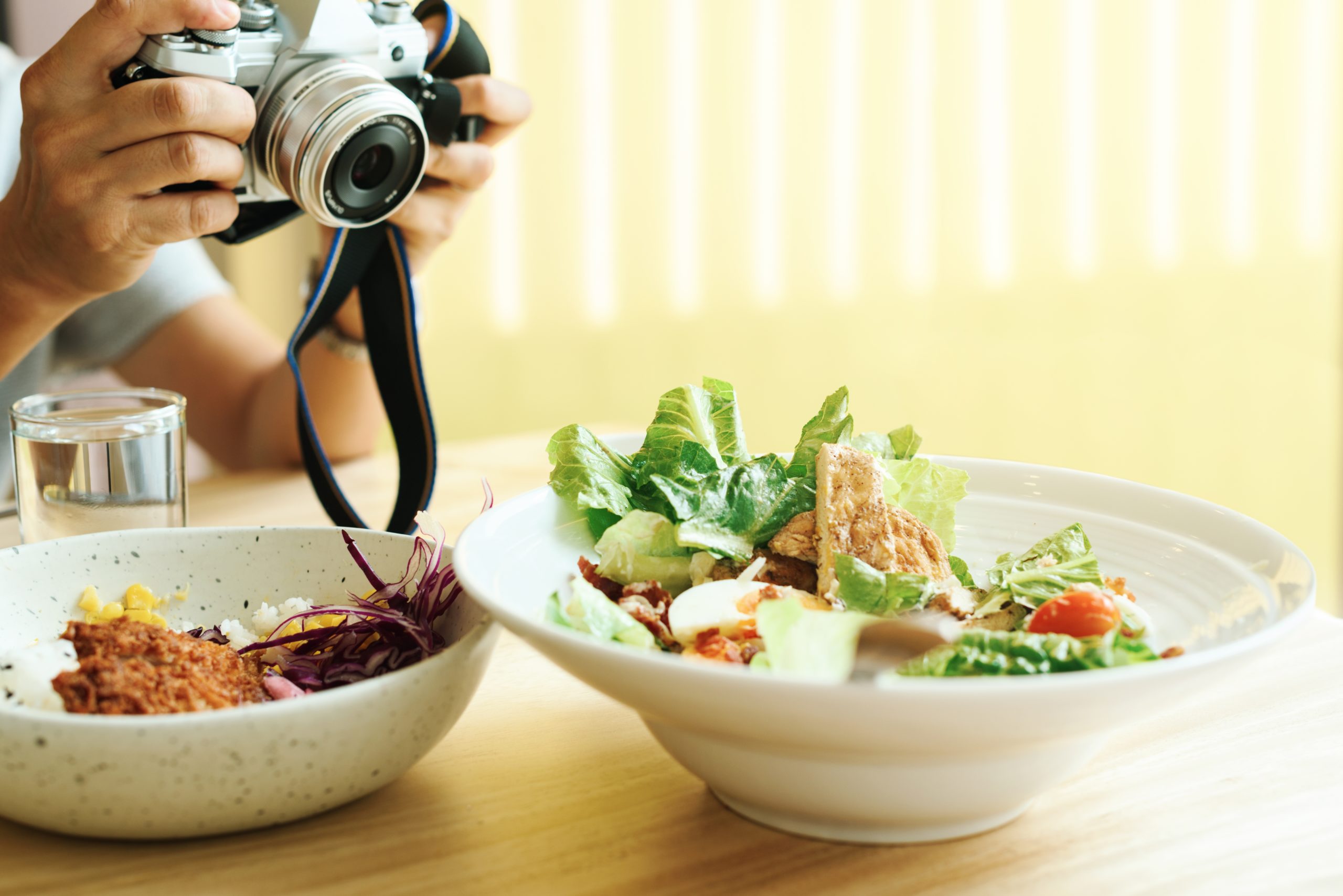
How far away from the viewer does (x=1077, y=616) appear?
61 cm

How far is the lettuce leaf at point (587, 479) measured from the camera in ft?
2.54

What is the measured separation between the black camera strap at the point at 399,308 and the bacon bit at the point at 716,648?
1.81 feet

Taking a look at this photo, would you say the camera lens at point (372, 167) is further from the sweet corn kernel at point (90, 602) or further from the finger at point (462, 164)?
the sweet corn kernel at point (90, 602)

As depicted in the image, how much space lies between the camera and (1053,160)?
3.14 meters

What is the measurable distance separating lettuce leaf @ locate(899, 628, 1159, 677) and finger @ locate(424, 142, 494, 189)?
87 cm

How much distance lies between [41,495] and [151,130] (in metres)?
0.32

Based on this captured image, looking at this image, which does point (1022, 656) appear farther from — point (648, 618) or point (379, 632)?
point (379, 632)

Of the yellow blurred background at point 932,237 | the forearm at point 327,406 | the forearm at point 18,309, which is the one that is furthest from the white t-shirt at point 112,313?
the yellow blurred background at point 932,237

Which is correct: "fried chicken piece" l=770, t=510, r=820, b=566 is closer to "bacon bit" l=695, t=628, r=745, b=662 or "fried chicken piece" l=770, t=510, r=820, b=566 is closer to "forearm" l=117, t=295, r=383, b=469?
"bacon bit" l=695, t=628, r=745, b=662

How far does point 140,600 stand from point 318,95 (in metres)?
0.44

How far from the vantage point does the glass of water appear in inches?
37.5

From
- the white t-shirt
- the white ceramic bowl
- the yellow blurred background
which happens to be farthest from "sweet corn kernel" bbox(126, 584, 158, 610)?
the yellow blurred background

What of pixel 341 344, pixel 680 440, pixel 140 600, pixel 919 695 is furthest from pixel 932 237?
pixel 919 695

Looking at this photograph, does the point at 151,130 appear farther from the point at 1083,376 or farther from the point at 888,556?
the point at 1083,376
